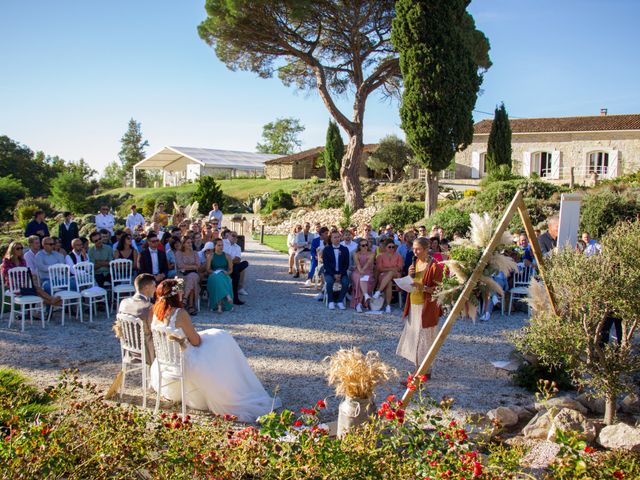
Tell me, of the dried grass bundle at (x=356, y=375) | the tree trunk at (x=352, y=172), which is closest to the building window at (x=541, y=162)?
the tree trunk at (x=352, y=172)

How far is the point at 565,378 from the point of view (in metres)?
6.18

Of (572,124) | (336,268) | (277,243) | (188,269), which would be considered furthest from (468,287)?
(572,124)

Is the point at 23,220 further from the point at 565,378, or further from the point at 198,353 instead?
the point at 565,378

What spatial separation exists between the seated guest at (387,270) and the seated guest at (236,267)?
Answer: 2.67m

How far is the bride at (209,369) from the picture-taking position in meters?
5.36

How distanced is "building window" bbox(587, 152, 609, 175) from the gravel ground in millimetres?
30191

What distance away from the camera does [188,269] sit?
387 inches

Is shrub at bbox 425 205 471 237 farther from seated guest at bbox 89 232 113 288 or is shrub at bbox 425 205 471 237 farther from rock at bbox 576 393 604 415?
rock at bbox 576 393 604 415

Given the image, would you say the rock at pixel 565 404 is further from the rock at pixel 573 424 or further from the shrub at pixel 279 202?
the shrub at pixel 279 202

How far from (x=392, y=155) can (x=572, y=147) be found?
12229 mm

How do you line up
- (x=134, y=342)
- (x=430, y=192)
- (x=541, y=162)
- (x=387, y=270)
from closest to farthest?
1. (x=134, y=342)
2. (x=387, y=270)
3. (x=430, y=192)
4. (x=541, y=162)

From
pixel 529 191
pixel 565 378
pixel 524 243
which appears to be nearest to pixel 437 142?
pixel 529 191

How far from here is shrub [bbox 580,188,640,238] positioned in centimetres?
1598

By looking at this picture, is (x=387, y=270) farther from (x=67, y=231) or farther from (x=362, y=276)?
(x=67, y=231)
